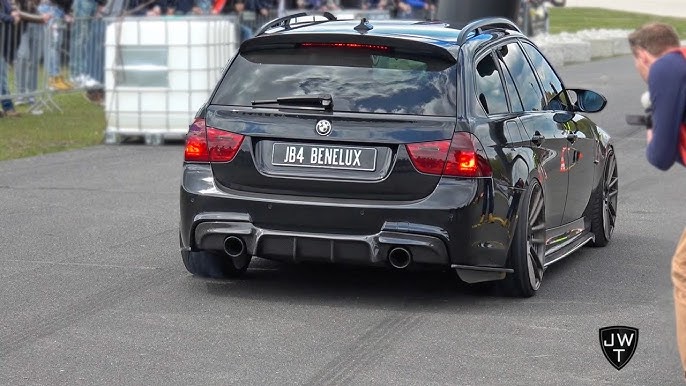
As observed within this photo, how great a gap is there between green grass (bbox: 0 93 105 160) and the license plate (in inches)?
329

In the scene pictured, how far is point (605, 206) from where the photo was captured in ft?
34.1

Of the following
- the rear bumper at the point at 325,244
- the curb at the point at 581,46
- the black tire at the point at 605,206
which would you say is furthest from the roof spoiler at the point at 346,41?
the curb at the point at 581,46

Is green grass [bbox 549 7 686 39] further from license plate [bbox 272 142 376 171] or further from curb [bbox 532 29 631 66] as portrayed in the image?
license plate [bbox 272 142 376 171]

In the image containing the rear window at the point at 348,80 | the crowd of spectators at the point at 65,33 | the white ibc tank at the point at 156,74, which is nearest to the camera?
the rear window at the point at 348,80

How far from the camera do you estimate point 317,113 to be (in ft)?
26.2

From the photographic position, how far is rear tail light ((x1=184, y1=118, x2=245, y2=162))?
812 cm

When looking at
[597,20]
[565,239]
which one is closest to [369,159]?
[565,239]

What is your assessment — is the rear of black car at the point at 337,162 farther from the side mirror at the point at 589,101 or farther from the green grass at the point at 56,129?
the green grass at the point at 56,129

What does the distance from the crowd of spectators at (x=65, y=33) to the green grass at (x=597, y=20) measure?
2313 centimetres

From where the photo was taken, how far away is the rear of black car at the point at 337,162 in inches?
307

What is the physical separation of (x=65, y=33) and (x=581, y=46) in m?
16.4

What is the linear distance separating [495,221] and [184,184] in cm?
170

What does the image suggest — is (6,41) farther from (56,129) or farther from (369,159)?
(369,159)

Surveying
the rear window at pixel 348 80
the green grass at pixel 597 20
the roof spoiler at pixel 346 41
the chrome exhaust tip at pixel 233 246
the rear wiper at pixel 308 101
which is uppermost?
the roof spoiler at pixel 346 41
